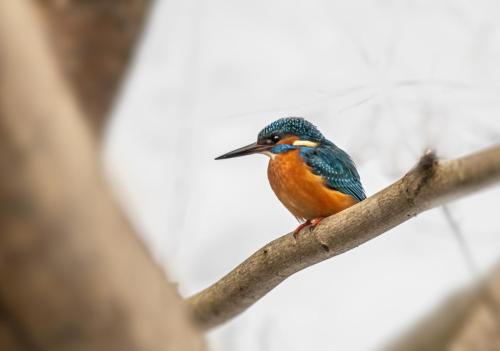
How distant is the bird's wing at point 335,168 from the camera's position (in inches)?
101

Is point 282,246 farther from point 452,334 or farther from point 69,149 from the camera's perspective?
point 69,149

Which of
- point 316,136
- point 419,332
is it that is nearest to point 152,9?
point 316,136

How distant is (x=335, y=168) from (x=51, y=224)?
1.85 m

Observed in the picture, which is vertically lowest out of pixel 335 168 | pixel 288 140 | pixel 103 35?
Result: pixel 335 168

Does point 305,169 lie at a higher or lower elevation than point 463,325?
higher

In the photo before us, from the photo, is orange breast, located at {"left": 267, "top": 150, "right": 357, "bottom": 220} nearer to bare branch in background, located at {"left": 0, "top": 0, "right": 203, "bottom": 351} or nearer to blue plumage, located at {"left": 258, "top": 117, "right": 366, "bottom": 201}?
blue plumage, located at {"left": 258, "top": 117, "right": 366, "bottom": 201}

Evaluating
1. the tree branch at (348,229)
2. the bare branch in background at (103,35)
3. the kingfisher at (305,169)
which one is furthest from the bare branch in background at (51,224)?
the kingfisher at (305,169)

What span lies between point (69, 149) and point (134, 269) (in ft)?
0.58

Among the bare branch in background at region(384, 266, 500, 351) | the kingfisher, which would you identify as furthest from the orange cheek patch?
the bare branch in background at region(384, 266, 500, 351)

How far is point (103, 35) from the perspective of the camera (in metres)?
2.13

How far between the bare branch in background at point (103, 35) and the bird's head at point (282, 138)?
2.06ft

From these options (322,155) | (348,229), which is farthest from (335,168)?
(348,229)

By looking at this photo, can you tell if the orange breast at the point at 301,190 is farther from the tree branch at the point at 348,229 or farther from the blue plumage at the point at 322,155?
the tree branch at the point at 348,229

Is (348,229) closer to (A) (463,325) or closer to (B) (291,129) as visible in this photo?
(B) (291,129)
